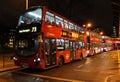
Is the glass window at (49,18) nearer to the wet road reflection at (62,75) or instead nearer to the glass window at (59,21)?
the glass window at (59,21)

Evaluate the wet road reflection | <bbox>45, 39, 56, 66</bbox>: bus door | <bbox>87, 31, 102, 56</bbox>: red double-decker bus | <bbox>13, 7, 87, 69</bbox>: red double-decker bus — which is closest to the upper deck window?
<bbox>13, 7, 87, 69</bbox>: red double-decker bus

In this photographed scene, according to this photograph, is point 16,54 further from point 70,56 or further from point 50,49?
point 70,56

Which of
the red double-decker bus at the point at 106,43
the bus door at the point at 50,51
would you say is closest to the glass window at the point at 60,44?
the bus door at the point at 50,51

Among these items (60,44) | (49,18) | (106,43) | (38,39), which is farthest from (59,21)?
(106,43)

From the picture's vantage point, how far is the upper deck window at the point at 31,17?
14.9 m

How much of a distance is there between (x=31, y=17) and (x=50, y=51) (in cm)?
275

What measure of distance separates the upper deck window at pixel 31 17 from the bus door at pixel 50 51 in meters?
1.62

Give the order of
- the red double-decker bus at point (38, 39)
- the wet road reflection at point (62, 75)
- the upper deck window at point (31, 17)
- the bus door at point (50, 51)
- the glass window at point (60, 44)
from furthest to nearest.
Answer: the glass window at point (60, 44) < the bus door at point (50, 51) < the upper deck window at point (31, 17) < the red double-decker bus at point (38, 39) < the wet road reflection at point (62, 75)

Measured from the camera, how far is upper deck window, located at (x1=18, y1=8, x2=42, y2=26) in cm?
1487

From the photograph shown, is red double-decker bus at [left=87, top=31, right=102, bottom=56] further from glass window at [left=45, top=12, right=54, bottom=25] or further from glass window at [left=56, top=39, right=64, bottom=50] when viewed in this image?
glass window at [left=45, top=12, right=54, bottom=25]

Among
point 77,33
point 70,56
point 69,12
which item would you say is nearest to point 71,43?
point 70,56

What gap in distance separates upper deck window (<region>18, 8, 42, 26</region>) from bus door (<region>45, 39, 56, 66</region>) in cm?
162

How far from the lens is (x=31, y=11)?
15.6 m

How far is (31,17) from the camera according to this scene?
15.3 m
